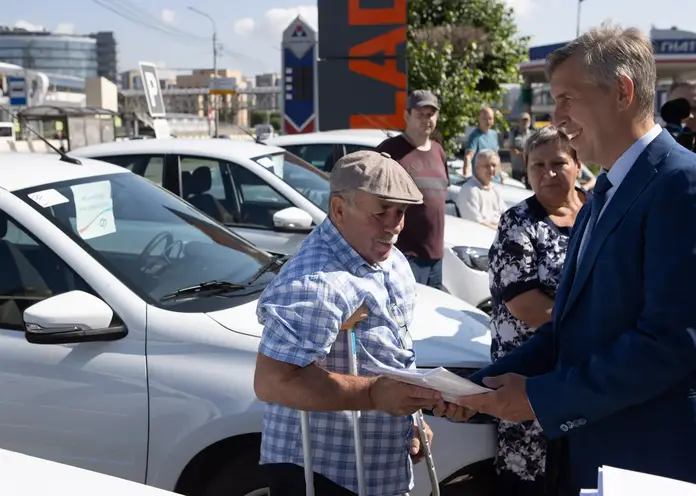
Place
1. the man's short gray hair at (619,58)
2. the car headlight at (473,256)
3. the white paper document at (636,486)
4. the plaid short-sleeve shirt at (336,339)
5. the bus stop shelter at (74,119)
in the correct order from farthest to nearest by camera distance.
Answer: the bus stop shelter at (74,119)
the car headlight at (473,256)
the plaid short-sleeve shirt at (336,339)
the man's short gray hair at (619,58)
the white paper document at (636,486)

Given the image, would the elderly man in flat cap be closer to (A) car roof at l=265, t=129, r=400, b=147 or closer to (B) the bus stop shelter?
(A) car roof at l=265, t=129, r=400, b=147

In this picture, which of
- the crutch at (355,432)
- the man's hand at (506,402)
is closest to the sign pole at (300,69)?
the crutch at (355,432)

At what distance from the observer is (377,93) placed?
10664mm

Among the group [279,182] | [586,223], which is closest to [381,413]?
[586,223]

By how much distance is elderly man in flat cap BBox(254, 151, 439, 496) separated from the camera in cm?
201

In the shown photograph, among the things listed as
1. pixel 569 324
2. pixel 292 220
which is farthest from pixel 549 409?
pixel 292 220

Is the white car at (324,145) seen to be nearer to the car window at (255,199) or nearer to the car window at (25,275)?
the car window at (255,199)

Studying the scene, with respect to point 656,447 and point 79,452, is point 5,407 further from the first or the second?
point 656,447

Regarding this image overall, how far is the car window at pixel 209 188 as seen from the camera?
590cm

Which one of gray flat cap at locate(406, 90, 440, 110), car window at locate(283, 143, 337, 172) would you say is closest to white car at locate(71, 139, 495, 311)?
gray flat cap at locate(406, 90, 440, 110)

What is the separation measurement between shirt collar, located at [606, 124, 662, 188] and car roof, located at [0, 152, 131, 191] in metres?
2.37

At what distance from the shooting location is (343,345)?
215cm

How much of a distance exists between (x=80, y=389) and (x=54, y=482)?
4.72 ft

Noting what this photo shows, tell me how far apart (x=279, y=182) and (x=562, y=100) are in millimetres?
3996
